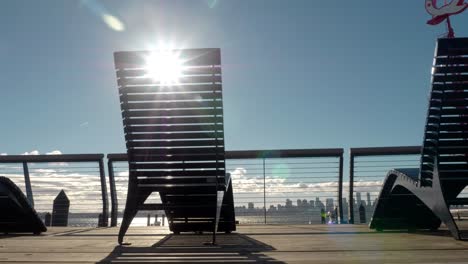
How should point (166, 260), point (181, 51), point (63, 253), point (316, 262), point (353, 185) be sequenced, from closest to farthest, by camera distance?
1. point (316, 262)
2. point (166, 260)
3. point (63, 253)
4. point (181, 51)
5. point (353, 185)

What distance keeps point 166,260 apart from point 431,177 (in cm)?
393

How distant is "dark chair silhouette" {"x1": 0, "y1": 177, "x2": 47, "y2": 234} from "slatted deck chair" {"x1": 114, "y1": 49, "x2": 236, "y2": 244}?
286 cm

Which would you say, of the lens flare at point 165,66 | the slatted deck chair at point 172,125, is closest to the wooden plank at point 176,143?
the slatted deck chair at point 172,125

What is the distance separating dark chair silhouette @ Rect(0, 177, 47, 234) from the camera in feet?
22.4

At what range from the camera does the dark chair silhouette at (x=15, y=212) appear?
6.84 metres

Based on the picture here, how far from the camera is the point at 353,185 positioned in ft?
30.1

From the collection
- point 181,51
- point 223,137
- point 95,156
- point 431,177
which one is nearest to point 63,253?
point 223,137

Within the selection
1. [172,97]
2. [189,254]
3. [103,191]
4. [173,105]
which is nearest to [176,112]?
[173,105]

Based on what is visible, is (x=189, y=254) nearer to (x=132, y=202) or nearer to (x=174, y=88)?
(x=132, y=202)

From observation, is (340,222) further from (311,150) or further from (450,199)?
(450,199)

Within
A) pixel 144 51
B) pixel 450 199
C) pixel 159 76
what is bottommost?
pixel 450 199

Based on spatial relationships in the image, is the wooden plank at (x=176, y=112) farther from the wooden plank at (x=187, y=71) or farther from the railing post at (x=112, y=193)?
the railing post at (x=112, y=193)

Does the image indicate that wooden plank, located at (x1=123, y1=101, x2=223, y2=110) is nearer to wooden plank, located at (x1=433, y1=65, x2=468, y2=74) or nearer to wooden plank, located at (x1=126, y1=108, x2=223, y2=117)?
wooden plank, located at (x1=126, y1=108, x2=223, y2=117)

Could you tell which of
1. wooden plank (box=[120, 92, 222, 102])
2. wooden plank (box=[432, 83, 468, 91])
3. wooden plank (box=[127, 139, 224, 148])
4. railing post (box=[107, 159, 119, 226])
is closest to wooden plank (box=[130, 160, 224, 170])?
wooden plank (box=[127, 139, 224, 148])
